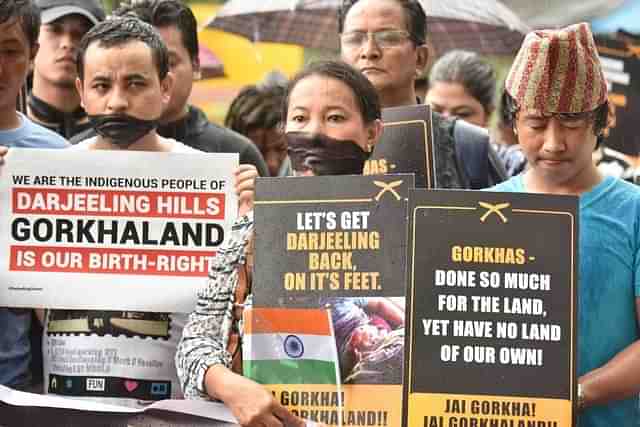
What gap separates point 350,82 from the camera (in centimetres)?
510

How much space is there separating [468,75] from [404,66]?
1678 millimetres

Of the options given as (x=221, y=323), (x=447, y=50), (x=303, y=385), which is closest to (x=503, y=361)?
(x=303, y=385)

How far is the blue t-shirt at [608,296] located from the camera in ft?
15.4

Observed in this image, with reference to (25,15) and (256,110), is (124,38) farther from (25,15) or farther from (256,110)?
(256,110)

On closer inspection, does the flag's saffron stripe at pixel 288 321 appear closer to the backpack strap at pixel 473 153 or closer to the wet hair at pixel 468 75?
the backpack strap at pixel 473 153

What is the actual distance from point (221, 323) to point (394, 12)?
214 centimetres

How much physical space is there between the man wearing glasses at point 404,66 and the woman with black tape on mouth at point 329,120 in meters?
0.97

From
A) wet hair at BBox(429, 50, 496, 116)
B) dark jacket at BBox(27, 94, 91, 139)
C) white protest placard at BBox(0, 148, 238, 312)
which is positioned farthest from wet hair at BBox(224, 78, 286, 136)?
white protest placard at BBox(0, 148, 238, 312)

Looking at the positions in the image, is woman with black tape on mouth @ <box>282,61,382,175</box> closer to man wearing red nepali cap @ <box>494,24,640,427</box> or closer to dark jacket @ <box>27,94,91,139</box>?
man wearing red nepali cap @ <box>494,24,640,427</box>

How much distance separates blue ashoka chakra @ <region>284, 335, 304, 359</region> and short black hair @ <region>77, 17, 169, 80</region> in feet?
5.34

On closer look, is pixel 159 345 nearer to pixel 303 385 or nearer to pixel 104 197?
pixel 104 197

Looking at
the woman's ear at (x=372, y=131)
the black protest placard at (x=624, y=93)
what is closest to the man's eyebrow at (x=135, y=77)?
the woman's ear at (x=372, y=131)

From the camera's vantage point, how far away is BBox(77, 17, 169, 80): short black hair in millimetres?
5789

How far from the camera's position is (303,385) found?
4586 mm
